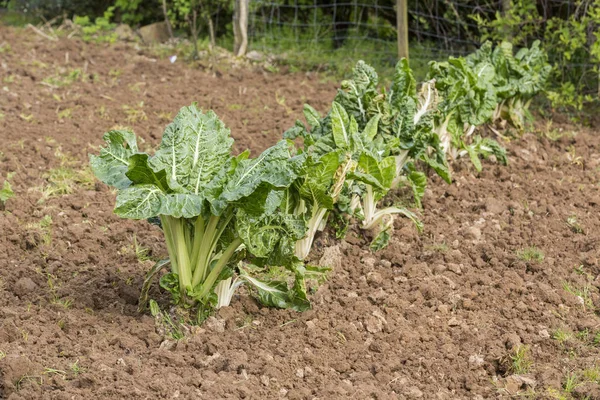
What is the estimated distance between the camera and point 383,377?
3988 mm

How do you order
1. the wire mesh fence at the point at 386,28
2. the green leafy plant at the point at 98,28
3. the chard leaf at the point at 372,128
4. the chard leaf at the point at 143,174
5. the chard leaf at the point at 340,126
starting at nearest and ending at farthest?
the chard leaf at the point at 143,174, the chard leaf at the point at 340,126, the chard leaf at the point at 372,128, the wire mesh fence at the point at 386,28, the green leafy plant at the point at 98,28

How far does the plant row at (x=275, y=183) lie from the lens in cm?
395

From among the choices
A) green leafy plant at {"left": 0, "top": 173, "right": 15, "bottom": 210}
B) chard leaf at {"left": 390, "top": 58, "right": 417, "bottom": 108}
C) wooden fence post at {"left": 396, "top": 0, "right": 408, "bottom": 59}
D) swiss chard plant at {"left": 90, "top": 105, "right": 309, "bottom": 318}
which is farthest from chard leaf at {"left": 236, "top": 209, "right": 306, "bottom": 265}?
wooden fence post at {"left": 396, "top": 0, "right": 408, "bottom": 59}

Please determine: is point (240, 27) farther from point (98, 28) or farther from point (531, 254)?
point (531, 254)

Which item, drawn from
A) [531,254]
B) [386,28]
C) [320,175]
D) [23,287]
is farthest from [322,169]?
[386,28]

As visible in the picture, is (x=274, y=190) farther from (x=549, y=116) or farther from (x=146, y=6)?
(x=146, y=6)

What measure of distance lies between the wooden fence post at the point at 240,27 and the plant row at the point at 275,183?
3230 millimetres

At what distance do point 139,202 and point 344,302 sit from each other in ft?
4.54

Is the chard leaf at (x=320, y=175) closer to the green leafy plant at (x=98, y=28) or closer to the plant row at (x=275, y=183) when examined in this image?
the plant row at (x=275, y=183)

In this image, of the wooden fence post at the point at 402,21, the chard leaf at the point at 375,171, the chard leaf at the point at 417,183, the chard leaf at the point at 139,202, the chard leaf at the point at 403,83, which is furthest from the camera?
the wooden fence post at the point at 402,21

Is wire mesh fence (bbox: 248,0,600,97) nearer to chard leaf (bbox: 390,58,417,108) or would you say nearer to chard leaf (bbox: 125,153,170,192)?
chard leaf (bbox: 390,58,417,108)

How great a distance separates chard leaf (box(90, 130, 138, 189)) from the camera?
408 cm

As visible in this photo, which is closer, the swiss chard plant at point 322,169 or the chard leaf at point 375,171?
the swiss chard plant at point 322,169

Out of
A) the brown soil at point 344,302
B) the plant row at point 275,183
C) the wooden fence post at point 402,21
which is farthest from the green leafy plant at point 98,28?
the plant row at point 275,183
